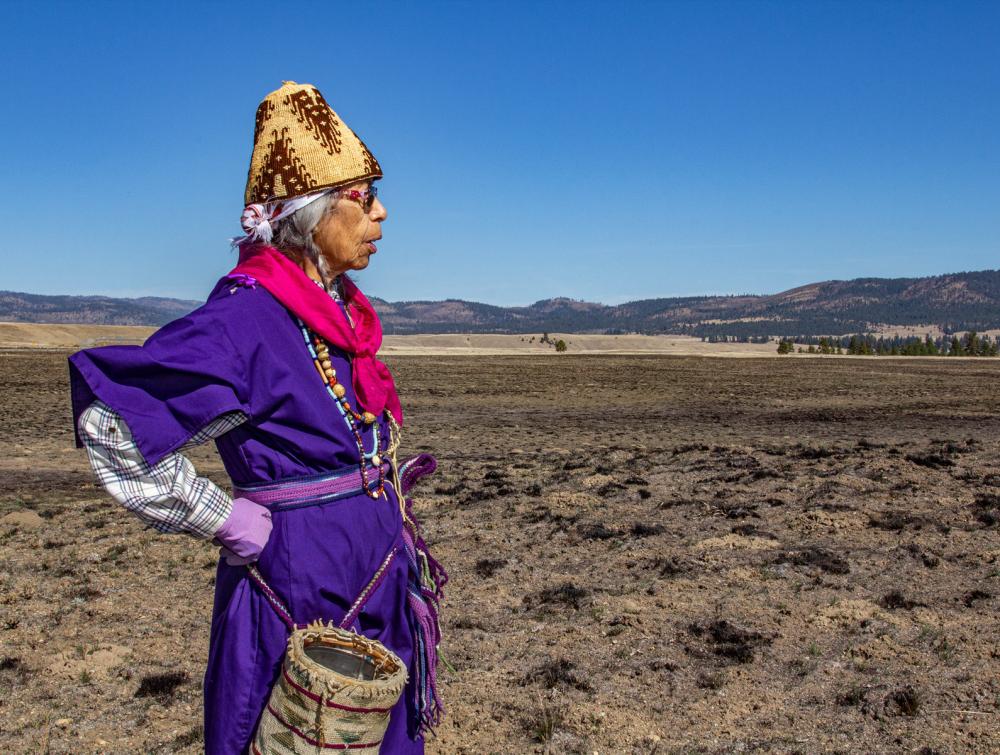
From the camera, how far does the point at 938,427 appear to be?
1703 cm

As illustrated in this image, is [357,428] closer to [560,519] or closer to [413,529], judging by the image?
[413,529]

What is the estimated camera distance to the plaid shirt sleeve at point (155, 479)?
1608mm

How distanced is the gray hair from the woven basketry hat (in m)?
0.04

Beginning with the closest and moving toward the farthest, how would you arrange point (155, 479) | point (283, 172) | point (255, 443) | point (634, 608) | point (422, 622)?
1. point (155, 479)
2. point (255, 443)
3. point (283, 172)
4. point (422, 622)
5. point (634, 608)

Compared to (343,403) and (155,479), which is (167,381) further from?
(343,403)

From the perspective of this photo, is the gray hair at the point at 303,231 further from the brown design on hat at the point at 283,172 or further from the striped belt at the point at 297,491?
the striped belt at the point at 297,491

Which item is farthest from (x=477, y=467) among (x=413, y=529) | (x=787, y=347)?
(x=787, y=347)

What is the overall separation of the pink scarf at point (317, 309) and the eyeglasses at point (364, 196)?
21 cm

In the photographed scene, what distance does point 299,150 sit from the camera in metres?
1.94

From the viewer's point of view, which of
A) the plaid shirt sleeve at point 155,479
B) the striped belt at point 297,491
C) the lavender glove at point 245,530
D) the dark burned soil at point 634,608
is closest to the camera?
the plaid shirt sleeve at point 155,479

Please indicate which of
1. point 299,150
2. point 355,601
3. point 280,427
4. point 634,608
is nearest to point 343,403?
point 280,427

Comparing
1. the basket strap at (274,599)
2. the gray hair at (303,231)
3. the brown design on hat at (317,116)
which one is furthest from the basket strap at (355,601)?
the brown design on hat at (317,116)

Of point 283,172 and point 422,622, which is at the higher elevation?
point 283,172

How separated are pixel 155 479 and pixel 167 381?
0.20 metres
